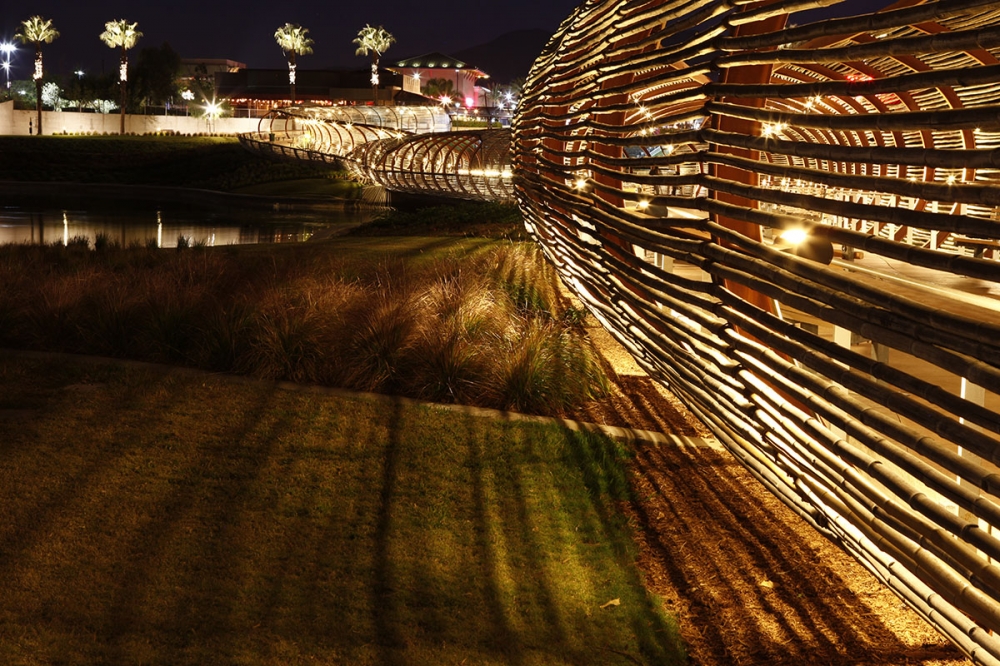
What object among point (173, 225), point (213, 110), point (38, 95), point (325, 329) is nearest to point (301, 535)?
point (325, 329)

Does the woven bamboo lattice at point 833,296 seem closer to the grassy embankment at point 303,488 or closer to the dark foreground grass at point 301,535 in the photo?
the dark foreground grass at point 301,535

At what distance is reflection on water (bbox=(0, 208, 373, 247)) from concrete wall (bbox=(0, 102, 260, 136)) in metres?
46.8

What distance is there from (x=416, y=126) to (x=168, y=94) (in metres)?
44.7

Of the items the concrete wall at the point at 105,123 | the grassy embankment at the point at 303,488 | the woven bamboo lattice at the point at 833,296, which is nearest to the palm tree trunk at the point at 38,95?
the concrete wall at the point at 105,123

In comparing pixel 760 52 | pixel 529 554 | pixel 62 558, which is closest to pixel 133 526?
pixel 62 558

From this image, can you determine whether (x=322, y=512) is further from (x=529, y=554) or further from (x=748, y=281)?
(x=748, y=281)

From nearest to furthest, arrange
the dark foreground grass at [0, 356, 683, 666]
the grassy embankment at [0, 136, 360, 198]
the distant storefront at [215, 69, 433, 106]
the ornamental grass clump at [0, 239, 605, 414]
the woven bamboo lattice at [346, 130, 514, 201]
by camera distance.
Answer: the dark foreground grass at [0, 356, 683, 666], the ornamental grass clump at [0, 239, 605, 414], the woven bamboo lattice at [346, 130, 514, 201], the grassy embankment at [0, 136, 360, 198], the distant storefront at [215, 69, 433, 106]

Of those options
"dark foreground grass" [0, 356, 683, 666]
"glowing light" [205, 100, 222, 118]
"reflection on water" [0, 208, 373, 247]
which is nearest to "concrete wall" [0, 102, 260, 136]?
"glowing light" [205, 100, 222, 118]

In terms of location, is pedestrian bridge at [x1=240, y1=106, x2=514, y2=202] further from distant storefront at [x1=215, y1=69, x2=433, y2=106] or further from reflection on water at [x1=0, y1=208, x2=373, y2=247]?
distant storefront at [x1=215, y1=69, x2=433, y2=106]

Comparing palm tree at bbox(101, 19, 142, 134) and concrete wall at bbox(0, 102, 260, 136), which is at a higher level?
palm tree at bbox(101, 19, 142, 134)

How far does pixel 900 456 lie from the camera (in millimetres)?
2406

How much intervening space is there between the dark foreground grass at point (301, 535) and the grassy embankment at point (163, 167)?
3598 cm

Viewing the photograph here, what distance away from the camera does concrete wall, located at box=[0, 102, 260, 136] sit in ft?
255

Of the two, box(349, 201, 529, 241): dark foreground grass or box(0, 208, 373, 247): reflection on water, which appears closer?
box(349, 201, 529, 241): dark foreground grass
